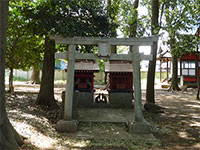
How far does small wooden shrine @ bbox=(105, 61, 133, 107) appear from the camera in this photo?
10.6m

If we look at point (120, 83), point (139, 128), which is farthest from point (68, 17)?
point (120, 83)

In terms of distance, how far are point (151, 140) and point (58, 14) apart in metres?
5.82

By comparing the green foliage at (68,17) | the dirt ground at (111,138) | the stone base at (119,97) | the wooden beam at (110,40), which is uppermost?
the green foliage at (68,17)

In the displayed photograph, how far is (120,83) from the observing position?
11.1 metres

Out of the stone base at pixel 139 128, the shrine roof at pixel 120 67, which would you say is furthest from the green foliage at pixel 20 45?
the stone base at pixel 139 128

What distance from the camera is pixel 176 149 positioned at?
5246 millimetres

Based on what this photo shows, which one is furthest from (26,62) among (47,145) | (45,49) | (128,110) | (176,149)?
(176,149)

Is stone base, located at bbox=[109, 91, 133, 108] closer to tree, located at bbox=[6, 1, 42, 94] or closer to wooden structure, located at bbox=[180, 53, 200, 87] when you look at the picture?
tree, located at bbox=[6, 1, 42, 94]

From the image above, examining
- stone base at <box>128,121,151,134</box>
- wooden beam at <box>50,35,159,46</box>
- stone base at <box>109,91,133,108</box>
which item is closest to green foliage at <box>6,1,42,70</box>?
wooden beam at <box>50,35,159,46</box>

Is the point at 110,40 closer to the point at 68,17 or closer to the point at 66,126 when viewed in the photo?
the point at 68,17

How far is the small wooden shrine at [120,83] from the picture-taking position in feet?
34.9

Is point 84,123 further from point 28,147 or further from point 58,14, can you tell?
point 58,14

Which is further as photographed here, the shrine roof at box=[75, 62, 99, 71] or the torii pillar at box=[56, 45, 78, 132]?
the shrine roof at box=[75, 62, 99, 71]

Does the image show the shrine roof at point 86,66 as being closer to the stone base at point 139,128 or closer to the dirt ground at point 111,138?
the dirt ground at point 111,138
